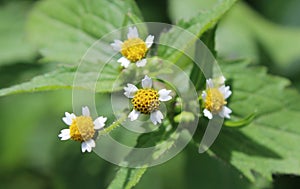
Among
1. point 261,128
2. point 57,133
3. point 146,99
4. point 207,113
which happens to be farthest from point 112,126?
point 57,133

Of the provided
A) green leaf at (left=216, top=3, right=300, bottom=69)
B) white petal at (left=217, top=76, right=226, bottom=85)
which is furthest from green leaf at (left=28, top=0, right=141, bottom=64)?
green leaf at (left=216, top=3, right=300, bottom=69)

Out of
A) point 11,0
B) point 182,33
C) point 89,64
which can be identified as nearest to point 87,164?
point 89,64

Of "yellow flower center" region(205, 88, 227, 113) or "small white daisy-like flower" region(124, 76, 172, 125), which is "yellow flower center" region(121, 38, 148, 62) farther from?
"yellow flower center" region(205, 88, 227, 113)

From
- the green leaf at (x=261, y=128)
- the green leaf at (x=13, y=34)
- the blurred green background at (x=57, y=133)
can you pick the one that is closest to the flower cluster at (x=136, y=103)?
the green leaf at (x=261, y=128)

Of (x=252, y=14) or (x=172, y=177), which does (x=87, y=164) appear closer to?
(x=172, y=177)

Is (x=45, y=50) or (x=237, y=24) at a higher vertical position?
(x=45, y=50)

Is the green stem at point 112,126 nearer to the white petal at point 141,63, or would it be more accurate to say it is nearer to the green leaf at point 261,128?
the white petal at point 141,63
